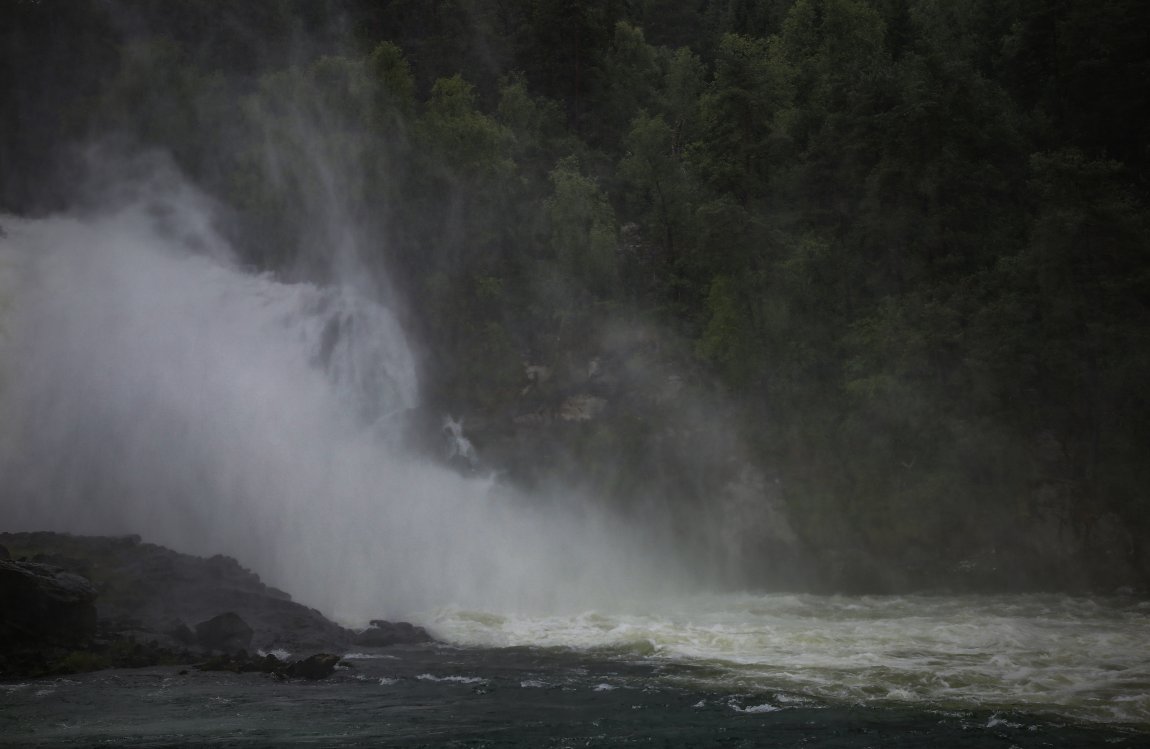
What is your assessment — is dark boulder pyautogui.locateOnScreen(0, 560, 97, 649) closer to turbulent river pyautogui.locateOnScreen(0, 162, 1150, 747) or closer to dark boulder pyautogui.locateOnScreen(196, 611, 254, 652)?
turbulent river pyautogui.locateOnScreen(0, 162, 1150, 747)

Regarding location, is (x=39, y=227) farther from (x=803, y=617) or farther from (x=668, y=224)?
(x=803, y=617)

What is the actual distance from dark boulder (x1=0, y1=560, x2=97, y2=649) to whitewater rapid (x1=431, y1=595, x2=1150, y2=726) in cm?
946

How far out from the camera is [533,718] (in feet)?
58.7

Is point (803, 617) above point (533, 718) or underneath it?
above

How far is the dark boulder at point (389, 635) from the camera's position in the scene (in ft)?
84.5

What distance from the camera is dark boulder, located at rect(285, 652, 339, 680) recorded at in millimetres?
21422

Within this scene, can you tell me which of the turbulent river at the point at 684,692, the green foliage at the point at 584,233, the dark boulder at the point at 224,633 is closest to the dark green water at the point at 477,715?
the turbulent river at the point at 684,692

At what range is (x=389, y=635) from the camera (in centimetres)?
2617

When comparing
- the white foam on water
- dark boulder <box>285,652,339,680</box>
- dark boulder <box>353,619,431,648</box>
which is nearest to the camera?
the white foam on water

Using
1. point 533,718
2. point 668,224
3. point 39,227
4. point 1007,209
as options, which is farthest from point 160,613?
point 1007,209

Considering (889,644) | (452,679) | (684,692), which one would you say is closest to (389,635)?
(452,679)

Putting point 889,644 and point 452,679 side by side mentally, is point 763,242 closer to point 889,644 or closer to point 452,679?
point 889,644

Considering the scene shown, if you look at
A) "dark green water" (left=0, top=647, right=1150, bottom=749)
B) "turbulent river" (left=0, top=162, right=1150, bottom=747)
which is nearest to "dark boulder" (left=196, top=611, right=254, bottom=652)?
"dark green water" (left=0, top=647, right=1150, bottom=749)

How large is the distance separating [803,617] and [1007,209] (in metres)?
17.7
